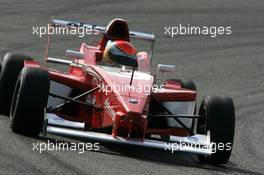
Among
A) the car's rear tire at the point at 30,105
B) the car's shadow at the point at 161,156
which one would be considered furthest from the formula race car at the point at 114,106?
the car's shadow at the point at 161,156

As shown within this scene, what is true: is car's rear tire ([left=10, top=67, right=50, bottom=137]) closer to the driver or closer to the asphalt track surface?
the asphalt track surface

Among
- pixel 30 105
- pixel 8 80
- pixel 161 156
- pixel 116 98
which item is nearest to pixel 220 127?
pixel 161 156

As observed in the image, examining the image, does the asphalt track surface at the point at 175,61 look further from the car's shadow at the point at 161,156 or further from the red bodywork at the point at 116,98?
the red bodywork at the point at 116,98

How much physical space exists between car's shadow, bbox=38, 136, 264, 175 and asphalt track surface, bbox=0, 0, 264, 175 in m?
0.01

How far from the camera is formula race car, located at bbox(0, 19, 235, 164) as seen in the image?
32.4ft

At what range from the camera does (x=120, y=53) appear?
1180 centimetres

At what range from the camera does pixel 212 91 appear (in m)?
16.0

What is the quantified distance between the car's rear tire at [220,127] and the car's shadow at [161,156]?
0.40ft

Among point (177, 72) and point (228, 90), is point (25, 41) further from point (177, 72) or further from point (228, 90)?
point (228, 90)

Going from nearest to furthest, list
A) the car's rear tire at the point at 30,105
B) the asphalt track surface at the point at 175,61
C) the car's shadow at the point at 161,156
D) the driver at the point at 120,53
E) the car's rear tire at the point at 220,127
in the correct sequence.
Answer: the asphalt track surface at the point at 175,61 → the car's rear tire at the point at 30,105 → the car's shadow at the point at 161,156 → the car's rear tire at the point at 220,127 → the driver at the point at 120,53

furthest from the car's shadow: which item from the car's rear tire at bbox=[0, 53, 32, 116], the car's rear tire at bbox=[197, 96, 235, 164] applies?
the car's rear tire at bbox=[0, 53, 32, 116]

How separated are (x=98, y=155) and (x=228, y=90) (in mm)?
6953

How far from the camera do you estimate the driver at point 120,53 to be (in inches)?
464

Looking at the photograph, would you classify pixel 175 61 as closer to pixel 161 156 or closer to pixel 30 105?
pixel 161 156
